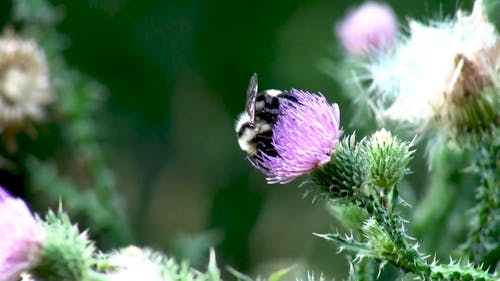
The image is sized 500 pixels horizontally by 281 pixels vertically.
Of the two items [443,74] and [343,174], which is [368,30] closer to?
[443,74]

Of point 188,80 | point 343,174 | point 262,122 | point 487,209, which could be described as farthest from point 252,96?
point 188,80

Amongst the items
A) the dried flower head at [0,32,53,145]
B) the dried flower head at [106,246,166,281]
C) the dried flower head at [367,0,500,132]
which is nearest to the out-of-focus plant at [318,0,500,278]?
the dried flower head at [367,0,500,132]

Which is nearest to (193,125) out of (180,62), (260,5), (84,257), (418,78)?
(180,62)

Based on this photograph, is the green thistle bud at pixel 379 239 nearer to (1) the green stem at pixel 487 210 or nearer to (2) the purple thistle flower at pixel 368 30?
(1) the green stem at pixel 487 210

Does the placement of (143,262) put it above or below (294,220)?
below

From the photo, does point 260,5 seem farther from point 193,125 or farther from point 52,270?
point 52,270
